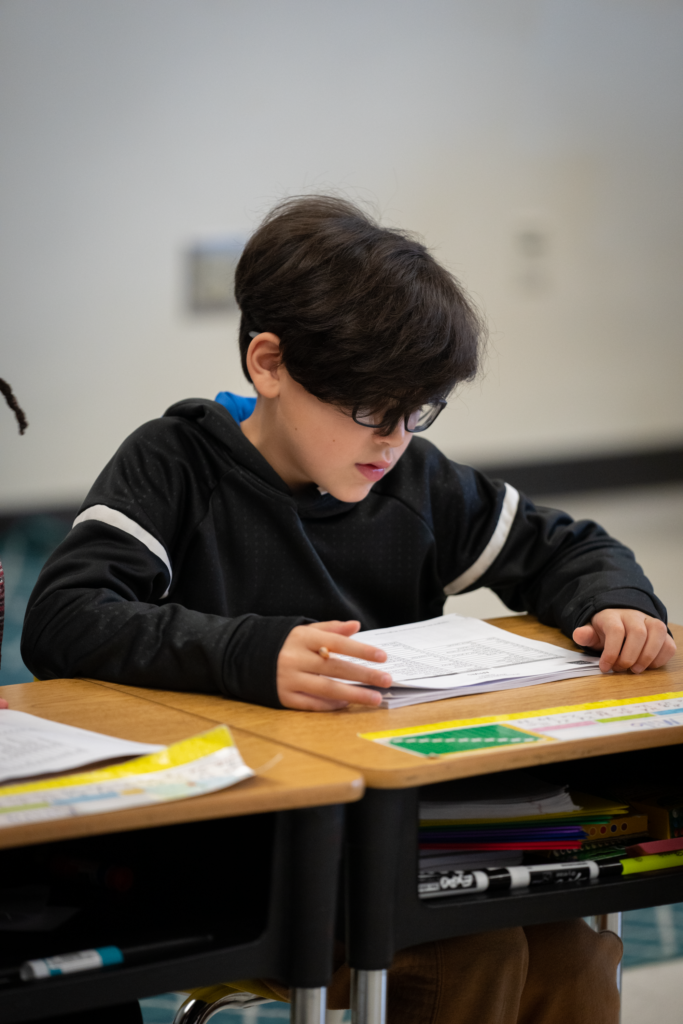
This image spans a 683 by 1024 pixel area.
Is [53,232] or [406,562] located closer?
[406,562]

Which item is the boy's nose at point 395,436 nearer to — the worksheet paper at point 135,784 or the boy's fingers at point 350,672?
the boy's fingers at point 350,672

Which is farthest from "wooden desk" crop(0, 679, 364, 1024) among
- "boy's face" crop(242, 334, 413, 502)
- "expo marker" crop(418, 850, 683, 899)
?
"boy's face" crop(242, 334, 413, 502)

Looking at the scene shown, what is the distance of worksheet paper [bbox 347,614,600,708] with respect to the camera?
0.93m

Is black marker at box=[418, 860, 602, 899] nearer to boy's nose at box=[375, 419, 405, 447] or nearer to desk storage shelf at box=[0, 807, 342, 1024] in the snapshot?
desk storage shelf at box=[0, 807, 342, 1024]

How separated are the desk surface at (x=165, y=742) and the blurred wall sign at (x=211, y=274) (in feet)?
10.5

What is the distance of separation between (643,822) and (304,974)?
1.25ft

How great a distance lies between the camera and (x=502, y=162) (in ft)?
15.1

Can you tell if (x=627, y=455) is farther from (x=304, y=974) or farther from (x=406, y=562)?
(x=304, y=974)

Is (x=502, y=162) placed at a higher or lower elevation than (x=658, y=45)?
lower

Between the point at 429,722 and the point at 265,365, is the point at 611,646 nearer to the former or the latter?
the point at 429,722

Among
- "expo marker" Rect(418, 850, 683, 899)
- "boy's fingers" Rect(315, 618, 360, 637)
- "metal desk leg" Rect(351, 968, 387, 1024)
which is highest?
"boy's fingers" Rect(315, 618, 360, 637)

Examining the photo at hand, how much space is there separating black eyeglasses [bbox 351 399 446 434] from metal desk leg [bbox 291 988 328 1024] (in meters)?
0.61

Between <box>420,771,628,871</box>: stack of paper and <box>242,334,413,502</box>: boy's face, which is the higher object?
<box>242,334,413,502</box>: boy's face

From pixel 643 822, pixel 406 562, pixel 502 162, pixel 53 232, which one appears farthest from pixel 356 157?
pixel 643 822
